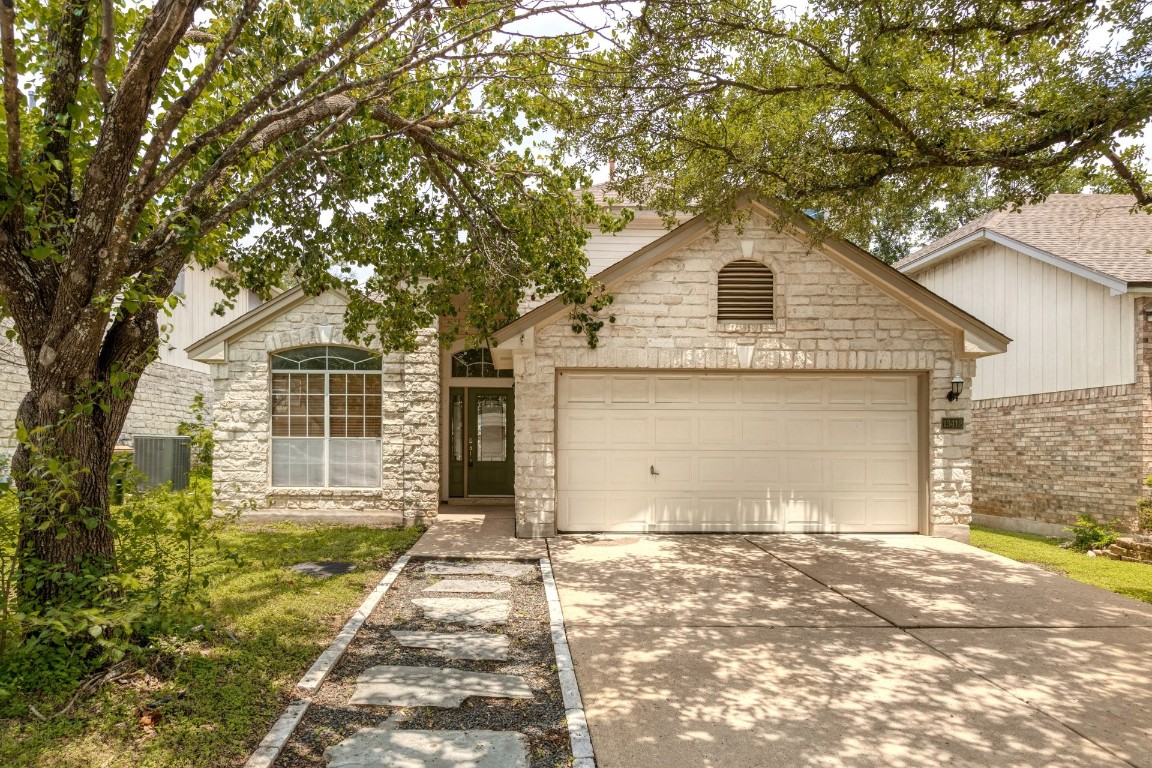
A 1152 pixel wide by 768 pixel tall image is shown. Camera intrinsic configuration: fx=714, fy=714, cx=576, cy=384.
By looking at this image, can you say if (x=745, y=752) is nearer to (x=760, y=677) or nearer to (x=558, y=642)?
(x=760, y=677)

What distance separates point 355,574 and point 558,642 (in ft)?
10.9

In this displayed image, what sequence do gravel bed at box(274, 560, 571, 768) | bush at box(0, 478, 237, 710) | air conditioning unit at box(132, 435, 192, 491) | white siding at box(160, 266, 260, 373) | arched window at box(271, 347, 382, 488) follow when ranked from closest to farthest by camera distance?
gravel bed at box(274, 560, 571, 768) < bush at box(0, 478, 237, 710) < arched window at box(271, 347, 382, 488) < air conditioning unit at box(132, 435, 192, 491) < white siding at box(160, 266, 260, 373)

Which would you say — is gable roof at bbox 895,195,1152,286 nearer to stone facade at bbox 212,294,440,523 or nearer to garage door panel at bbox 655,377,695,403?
garage door panel at bbox 655,377,695,403

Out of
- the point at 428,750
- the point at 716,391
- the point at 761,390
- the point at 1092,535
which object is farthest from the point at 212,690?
the point at 1092,535

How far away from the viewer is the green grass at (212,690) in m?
3.67

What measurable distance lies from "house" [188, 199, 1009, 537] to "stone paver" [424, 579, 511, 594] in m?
2.35

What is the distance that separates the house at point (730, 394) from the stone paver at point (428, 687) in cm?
506

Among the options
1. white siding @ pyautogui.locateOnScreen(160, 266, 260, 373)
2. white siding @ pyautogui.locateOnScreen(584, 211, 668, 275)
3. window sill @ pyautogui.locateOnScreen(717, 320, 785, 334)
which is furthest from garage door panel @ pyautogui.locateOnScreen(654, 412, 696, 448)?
white siding @ pyautogui.locateOnScreen(160, 266, 260, 373)

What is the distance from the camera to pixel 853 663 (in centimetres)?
520

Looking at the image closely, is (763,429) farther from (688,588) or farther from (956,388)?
(688,588)

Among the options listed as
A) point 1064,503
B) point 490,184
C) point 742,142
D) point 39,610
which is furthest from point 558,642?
point 1064,503

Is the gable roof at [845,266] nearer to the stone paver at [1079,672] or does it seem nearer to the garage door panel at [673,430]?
the garage door panel at [673,430]

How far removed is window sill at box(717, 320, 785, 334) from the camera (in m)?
10.2

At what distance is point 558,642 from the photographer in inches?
222
